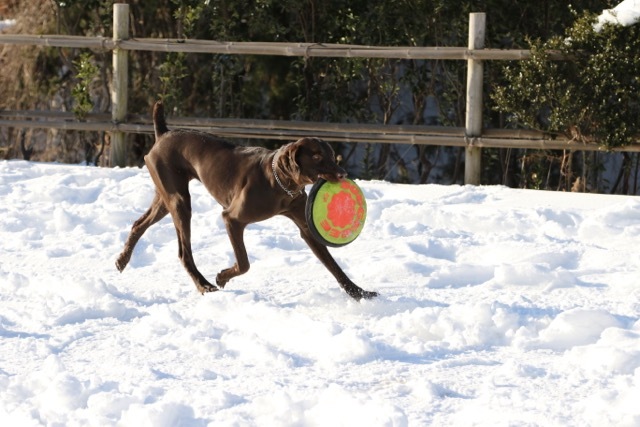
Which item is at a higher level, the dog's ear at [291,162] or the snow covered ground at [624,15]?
the snow covered ground at [624,15]

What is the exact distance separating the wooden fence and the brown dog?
3.32 m

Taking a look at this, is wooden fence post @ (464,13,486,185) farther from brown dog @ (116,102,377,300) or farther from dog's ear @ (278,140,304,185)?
dog's ear @ (278,140,304,185)

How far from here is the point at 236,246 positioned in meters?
6.46

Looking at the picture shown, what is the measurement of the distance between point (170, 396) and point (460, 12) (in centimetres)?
718

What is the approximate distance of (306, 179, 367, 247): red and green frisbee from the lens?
6.08 metres

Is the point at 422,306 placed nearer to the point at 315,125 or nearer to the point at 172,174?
the point at 172,174

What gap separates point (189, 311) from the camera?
6.07 m

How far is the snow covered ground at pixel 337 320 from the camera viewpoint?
4551 mm

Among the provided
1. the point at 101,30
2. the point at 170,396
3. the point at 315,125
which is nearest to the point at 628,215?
the point at 315,125

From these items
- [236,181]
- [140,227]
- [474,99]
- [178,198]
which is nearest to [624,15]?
[474,99]

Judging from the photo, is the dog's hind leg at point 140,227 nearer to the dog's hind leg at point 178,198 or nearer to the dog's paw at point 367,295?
the dog's hind leg at point 178,198

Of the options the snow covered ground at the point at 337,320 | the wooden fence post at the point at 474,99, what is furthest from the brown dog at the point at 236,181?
the wooden fence post at the point at 474,99

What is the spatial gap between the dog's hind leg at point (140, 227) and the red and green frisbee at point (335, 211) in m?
1.40

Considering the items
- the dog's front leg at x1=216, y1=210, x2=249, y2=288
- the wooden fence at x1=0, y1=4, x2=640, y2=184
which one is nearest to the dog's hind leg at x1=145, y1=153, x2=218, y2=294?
the dog's front leg at x1=216, y1=210, x2=249, y2=288
